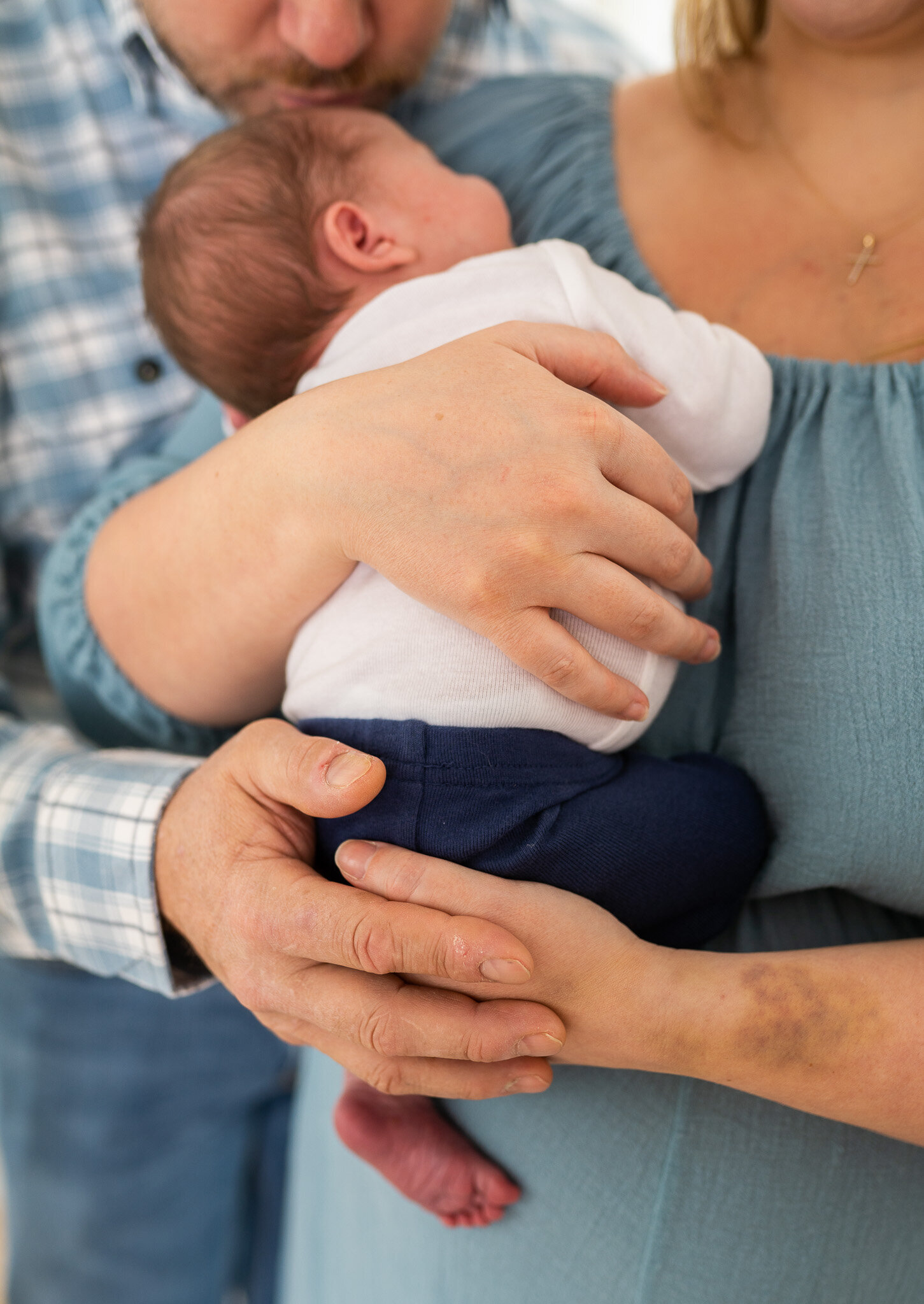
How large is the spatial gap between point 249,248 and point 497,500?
1.48 feet

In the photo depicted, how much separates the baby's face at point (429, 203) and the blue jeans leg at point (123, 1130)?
1.20m

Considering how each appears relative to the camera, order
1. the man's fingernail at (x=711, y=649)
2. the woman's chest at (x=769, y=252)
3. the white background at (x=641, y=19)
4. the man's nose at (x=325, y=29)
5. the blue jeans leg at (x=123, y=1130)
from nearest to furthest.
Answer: the man's fingernail at (x=711, y=649)
the woman's chest at (x=769, y=252)
the man's nose at (x=325, y=29)
the blue jeans leg at (x=123, y=1130)
the white background at (x=641, y=19)

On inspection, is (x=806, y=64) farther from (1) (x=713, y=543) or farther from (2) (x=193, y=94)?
(2) (x=193, y=94)

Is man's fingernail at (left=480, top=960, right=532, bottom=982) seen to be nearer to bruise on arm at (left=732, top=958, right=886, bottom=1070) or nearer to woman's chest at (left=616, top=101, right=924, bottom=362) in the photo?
bruise on arm at (left=732, top=958, right=886, bottom=1070)

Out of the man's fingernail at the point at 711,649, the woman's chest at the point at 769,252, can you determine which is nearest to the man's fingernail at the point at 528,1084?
the man's fingernail at the point at 711,649

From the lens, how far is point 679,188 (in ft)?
3.34

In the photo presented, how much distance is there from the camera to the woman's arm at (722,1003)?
694 millimetres

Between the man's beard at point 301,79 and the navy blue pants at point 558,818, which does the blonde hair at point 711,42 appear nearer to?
the man's beard at point 301,79

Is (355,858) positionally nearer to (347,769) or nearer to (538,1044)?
(347,769)

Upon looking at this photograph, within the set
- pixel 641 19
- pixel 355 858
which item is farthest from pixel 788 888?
pixel 641 19

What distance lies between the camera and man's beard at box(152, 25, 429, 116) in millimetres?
1101

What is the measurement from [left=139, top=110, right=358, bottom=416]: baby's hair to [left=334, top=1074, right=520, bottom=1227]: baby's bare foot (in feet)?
2.60

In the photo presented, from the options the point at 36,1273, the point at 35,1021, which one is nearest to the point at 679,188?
the point at 35,1021

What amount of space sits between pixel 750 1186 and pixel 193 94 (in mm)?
1460
